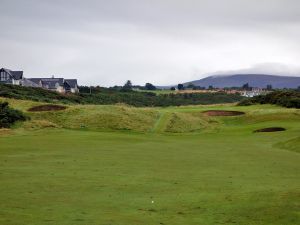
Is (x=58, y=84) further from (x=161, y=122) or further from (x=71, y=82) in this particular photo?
(x=161, y=122)

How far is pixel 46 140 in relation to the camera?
163ft

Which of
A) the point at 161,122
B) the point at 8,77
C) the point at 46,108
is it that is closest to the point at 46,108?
the point at 46,108

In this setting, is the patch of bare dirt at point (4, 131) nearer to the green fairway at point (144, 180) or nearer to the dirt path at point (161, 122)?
the green fairway at point (144, 180)

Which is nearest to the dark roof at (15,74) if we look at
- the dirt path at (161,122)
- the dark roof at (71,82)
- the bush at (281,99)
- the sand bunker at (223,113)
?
the dark roof at (71,82)

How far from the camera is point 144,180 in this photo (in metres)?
26.1

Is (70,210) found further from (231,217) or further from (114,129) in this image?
(114,129)

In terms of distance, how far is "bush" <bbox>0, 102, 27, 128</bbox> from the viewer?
60531 millimetres

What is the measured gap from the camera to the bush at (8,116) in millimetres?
60531

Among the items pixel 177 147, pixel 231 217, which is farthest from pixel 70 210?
pixel 177 147

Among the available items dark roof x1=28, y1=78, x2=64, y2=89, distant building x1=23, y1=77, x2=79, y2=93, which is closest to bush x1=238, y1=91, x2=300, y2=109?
distant building x1=23, y1=77, x2=79, y2=93

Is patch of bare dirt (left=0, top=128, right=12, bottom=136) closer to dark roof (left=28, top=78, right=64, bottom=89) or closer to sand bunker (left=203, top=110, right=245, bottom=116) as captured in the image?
sand bunker (left=203, top=110, right=245, bottom=116)

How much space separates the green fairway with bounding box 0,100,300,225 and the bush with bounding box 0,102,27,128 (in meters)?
4.04

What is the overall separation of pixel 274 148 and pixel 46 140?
20832 mm

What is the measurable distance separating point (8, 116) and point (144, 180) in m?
39.7
